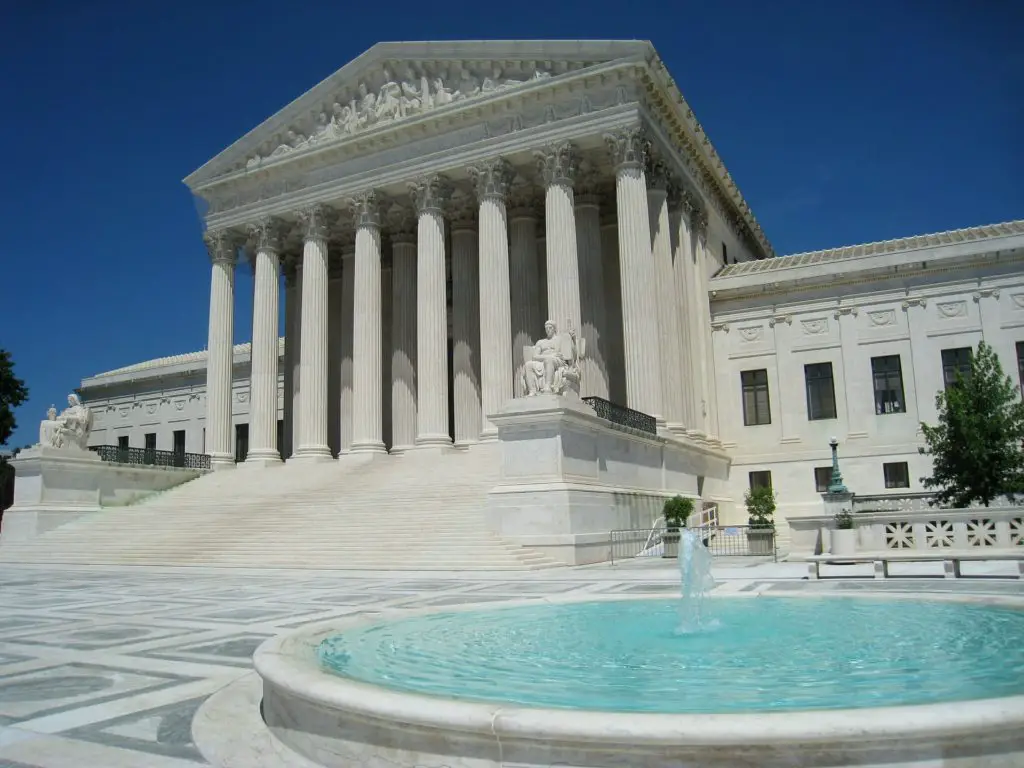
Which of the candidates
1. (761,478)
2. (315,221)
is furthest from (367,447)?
(761,478)

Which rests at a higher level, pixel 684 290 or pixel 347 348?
pixel 684 290

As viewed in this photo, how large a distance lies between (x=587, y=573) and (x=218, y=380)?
2701 centimetres

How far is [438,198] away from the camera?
120ft

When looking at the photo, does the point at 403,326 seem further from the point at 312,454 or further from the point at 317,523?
the point at 317,523

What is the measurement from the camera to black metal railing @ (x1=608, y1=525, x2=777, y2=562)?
2475 cm

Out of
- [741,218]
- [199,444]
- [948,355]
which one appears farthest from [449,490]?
[199,444]

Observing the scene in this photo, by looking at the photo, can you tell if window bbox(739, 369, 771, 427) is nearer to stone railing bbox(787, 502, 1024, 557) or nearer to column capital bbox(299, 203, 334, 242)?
column capital bbox(299, 203, 334, 242)

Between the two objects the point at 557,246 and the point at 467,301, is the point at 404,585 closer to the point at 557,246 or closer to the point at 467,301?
the point at 557,246

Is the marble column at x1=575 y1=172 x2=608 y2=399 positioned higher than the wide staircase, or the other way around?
the marble column at x1=575 y1=172 x2=608 y2=399

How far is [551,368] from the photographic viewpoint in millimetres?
24891

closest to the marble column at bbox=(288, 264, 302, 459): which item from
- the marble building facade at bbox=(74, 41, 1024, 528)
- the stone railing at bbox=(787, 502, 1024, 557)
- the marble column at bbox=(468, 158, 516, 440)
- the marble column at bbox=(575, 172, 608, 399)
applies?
the marble building facade at bbox=(74, 41, 1024, 528)

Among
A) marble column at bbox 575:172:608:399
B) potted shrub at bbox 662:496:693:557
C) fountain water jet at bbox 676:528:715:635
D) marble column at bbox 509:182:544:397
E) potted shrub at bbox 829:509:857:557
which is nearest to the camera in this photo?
fountain water jet at bbox 676:528:715:635

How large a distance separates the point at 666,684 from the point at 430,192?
32690mm

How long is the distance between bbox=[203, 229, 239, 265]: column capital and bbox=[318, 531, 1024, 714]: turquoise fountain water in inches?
1416
